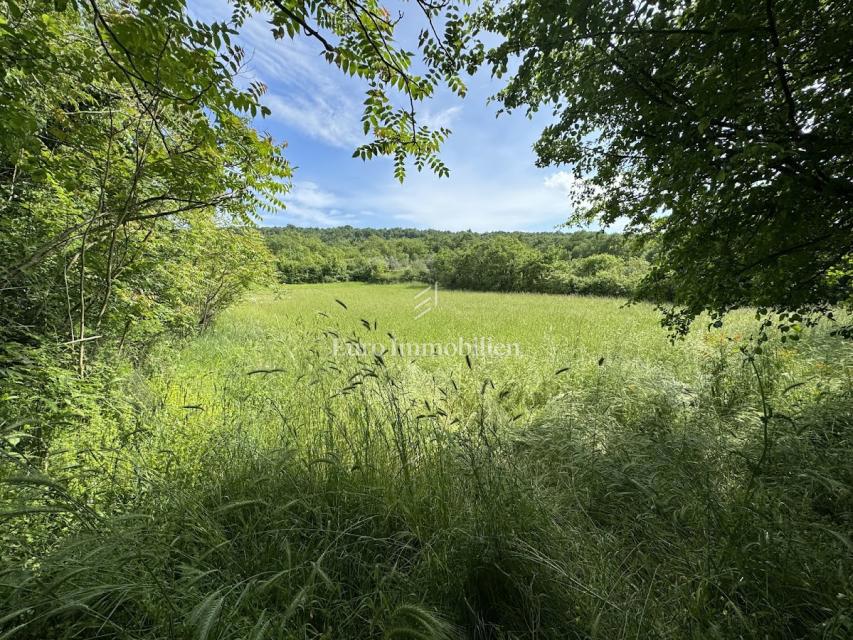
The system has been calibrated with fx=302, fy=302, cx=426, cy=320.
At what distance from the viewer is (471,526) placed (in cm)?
170

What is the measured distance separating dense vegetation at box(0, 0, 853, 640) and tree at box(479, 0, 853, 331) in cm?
2

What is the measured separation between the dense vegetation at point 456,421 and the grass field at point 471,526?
0.02 m

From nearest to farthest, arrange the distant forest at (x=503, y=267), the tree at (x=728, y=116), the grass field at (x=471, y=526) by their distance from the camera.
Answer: the grass field at (x=471, y=526), the tree at (x=728, y=116), the distant forest at (x=503, y=267)

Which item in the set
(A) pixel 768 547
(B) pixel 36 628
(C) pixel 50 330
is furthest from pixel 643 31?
(C) pixel 50 330

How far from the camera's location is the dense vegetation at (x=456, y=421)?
133 cm

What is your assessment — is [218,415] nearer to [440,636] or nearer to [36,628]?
[36,628]

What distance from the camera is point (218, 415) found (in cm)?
341

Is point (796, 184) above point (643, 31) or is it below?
below

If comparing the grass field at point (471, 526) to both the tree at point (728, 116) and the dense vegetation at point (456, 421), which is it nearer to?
the dense vegetation at point (456, 421)

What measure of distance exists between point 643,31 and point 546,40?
0.53m

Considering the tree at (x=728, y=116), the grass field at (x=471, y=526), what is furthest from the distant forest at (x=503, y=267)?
the tree at (x=728, y=116)

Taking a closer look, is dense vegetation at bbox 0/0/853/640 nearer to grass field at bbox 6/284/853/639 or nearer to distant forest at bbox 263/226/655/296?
grass field at bbox 6/284/853/639

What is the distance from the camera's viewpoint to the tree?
5.26 feet

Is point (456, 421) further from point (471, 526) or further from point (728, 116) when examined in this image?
point (728, 116)
